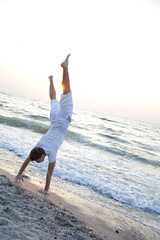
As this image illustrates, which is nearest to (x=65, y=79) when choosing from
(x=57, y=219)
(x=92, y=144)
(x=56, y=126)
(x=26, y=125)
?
(x=56, y=126)

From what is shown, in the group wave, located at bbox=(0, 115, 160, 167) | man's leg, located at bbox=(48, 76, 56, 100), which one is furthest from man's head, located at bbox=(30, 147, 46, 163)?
wave, located at bbox=(0, 115, 160, 167)

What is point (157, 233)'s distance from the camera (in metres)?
4.26

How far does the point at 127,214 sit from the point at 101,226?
1.12m

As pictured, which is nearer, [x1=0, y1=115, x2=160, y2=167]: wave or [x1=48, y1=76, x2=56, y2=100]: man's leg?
[x1=48, y1=76, x2=56, y2=100]: man's leg

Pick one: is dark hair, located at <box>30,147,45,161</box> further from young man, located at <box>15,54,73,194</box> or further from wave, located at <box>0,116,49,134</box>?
wave, located at <box>0,116,49,134</box>

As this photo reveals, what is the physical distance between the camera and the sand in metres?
2.75

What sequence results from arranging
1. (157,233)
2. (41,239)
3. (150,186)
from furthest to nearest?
(150,186)
(157,233)
(41,239)

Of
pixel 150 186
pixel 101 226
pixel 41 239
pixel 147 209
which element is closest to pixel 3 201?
pixel 41 239

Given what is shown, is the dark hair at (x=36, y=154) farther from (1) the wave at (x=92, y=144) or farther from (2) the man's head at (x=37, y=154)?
(1) the wave at (x=92, y=144)

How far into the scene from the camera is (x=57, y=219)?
339cm

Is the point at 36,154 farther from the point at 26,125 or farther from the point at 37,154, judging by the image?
the point at 26,125

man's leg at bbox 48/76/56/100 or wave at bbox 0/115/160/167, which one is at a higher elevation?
man's leg at bbox 48/76/56/100

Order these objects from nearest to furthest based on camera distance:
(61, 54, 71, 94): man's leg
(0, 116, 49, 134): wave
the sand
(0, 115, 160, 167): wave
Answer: the sand
(61, 54, 71, 94): man's leg
(0, 115, 160, 167): wave
(0, 116, 49, 134): wave

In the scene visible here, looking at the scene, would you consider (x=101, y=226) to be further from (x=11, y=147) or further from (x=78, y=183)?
(x=11, y=147)
